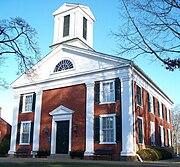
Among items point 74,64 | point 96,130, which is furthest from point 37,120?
point 96,130

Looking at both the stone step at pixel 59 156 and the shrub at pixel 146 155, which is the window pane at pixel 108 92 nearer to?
the shrub at pixel 146 155

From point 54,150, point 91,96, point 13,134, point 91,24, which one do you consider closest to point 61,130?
point 54,150

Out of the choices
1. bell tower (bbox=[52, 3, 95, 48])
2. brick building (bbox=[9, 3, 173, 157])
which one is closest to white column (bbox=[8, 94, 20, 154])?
brick building (bbox=[9, 3, 173, 157])

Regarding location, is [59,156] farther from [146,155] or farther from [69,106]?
[146,155]

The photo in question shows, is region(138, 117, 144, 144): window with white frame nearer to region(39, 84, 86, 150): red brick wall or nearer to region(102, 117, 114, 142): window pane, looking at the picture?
region(102, 117, 114, 142): window pane

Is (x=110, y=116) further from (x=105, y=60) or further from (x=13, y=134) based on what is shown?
(x=13, y=134)

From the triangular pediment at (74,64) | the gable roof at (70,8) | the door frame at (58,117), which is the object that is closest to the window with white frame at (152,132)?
the triangular pediment at (74,64)

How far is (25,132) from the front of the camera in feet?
73.9

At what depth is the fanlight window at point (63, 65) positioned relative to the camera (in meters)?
21.7

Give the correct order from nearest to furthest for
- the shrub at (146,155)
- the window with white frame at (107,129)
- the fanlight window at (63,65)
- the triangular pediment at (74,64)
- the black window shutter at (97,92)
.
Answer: the shrub at (146,155)
the window with white frame at (107,129)
the black window shutter at (97,92)
the triangular pediment at (74,64)
the fanlight window at (63,65)

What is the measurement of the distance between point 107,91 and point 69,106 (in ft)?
11.4

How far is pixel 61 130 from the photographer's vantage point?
66.7 feet

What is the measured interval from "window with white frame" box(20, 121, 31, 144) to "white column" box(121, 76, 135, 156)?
9.15m

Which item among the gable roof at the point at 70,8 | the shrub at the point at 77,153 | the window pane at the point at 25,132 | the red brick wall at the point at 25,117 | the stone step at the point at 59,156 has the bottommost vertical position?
the stone step at the point at 59,156
